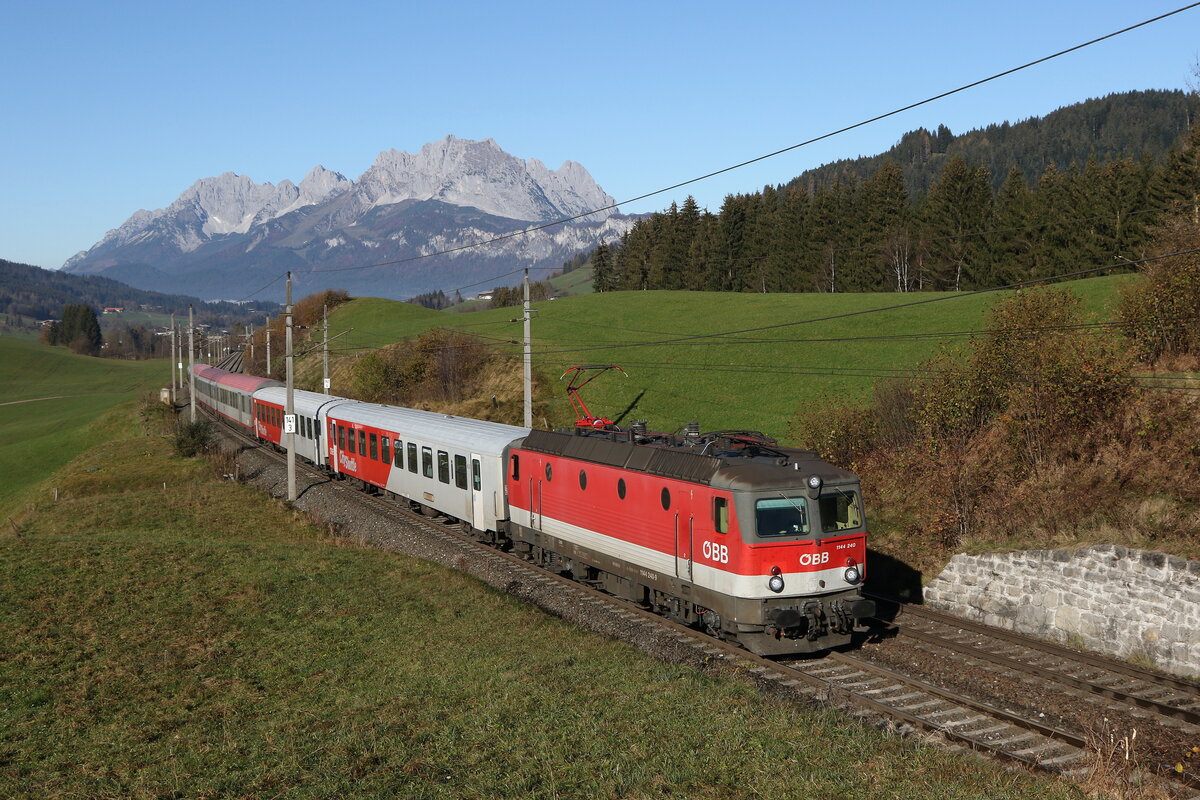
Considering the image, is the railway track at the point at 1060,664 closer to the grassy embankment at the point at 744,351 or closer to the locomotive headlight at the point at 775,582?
the locomotive headlight at the point at 775,582

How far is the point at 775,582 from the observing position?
1552 centimetres

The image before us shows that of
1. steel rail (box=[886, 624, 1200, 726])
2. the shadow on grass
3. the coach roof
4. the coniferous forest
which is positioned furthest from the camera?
the coniferous forest

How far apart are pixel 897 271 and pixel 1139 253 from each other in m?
23.7

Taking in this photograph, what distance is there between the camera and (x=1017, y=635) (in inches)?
701

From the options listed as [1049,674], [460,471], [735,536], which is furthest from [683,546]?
[460,471]

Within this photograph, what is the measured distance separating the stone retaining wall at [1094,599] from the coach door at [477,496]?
12.8 m

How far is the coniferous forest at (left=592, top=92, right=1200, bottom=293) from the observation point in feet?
224

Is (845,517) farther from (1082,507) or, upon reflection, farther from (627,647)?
(1082,507)

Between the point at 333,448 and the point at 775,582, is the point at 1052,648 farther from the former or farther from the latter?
the point at 333,448

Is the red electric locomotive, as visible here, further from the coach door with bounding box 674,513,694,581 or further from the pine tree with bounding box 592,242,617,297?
the pine tree with bounding box 592,242,617,297

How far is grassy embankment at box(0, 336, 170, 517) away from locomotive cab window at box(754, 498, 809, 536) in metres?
43.1

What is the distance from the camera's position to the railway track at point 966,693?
41.1 ft

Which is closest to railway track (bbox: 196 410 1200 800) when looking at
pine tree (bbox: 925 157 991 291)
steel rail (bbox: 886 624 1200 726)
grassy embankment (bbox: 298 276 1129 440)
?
steel rail (bbox: 886 624 1200 726)

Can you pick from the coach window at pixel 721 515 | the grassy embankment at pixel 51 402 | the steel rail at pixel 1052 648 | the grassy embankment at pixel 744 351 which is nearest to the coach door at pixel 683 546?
the coach window at pixel 721 515
